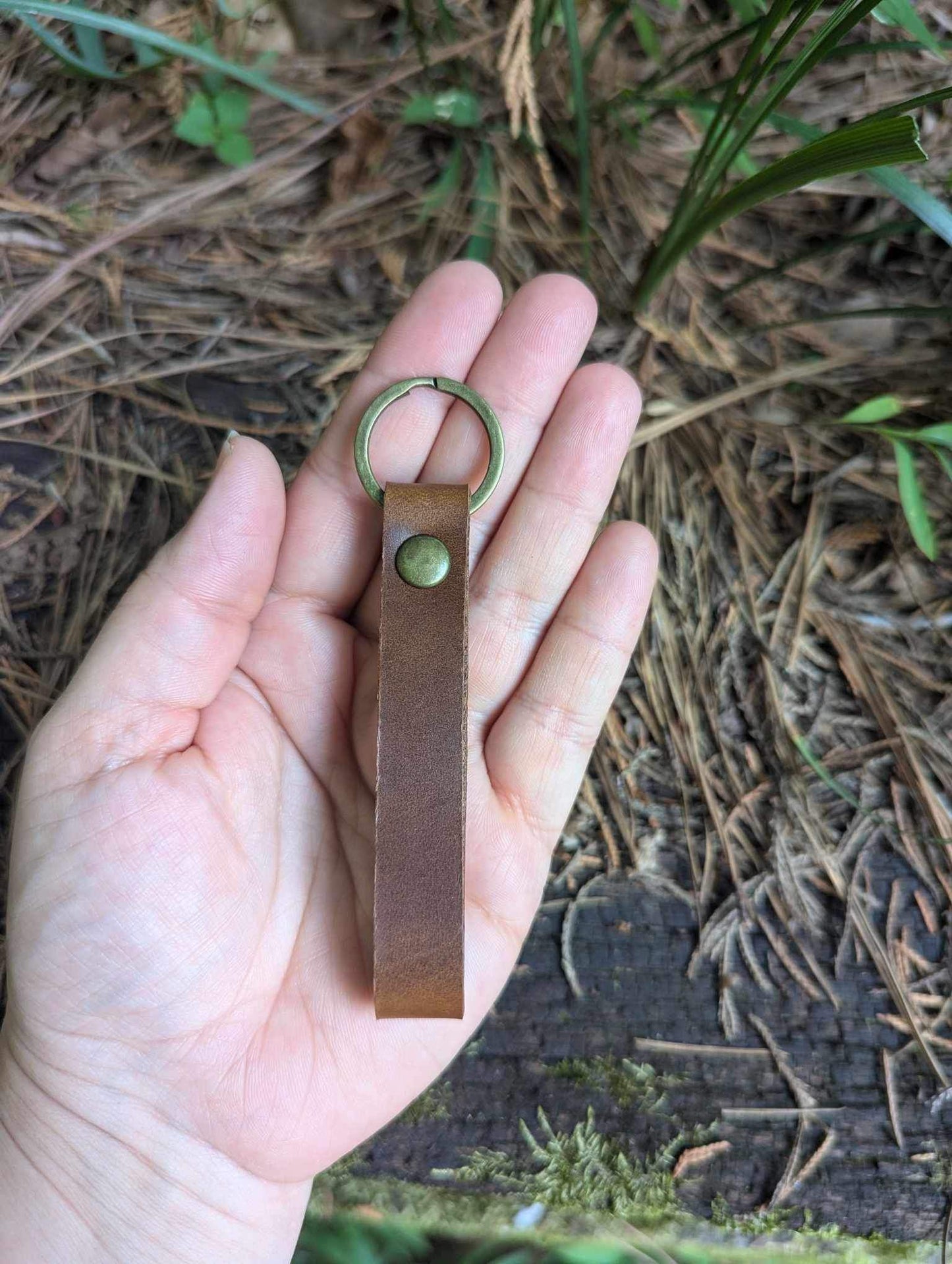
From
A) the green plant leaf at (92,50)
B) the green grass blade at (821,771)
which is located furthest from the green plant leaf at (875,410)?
the green plant leaf at (92,50)


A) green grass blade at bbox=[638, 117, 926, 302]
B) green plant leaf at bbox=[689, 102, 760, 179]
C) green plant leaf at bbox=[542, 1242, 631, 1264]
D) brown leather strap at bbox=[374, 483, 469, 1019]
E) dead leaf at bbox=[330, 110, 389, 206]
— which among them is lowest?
Result: green plant leaf at bbox=[542, 1242, 631, 1264]

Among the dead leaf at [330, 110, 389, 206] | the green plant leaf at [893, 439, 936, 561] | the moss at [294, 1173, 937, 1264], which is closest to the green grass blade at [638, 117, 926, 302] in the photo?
the green plant leaf at [893, 439, 936, 561]

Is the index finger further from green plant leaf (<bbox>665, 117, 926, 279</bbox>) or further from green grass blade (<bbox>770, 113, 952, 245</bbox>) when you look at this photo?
green grass blade (<bbox>770, 113, 952, 245</bbox>)

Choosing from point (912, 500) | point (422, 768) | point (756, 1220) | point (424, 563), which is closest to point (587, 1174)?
point (756, 1220)

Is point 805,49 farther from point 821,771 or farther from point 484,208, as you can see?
point 821,771

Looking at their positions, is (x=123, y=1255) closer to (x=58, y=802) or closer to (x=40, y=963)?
(x=40, y=963)

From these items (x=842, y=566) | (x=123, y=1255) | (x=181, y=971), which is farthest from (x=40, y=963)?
(x=842, y=566)

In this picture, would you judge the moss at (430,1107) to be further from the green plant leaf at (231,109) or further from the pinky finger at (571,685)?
the green plant leaf at (231,109)
